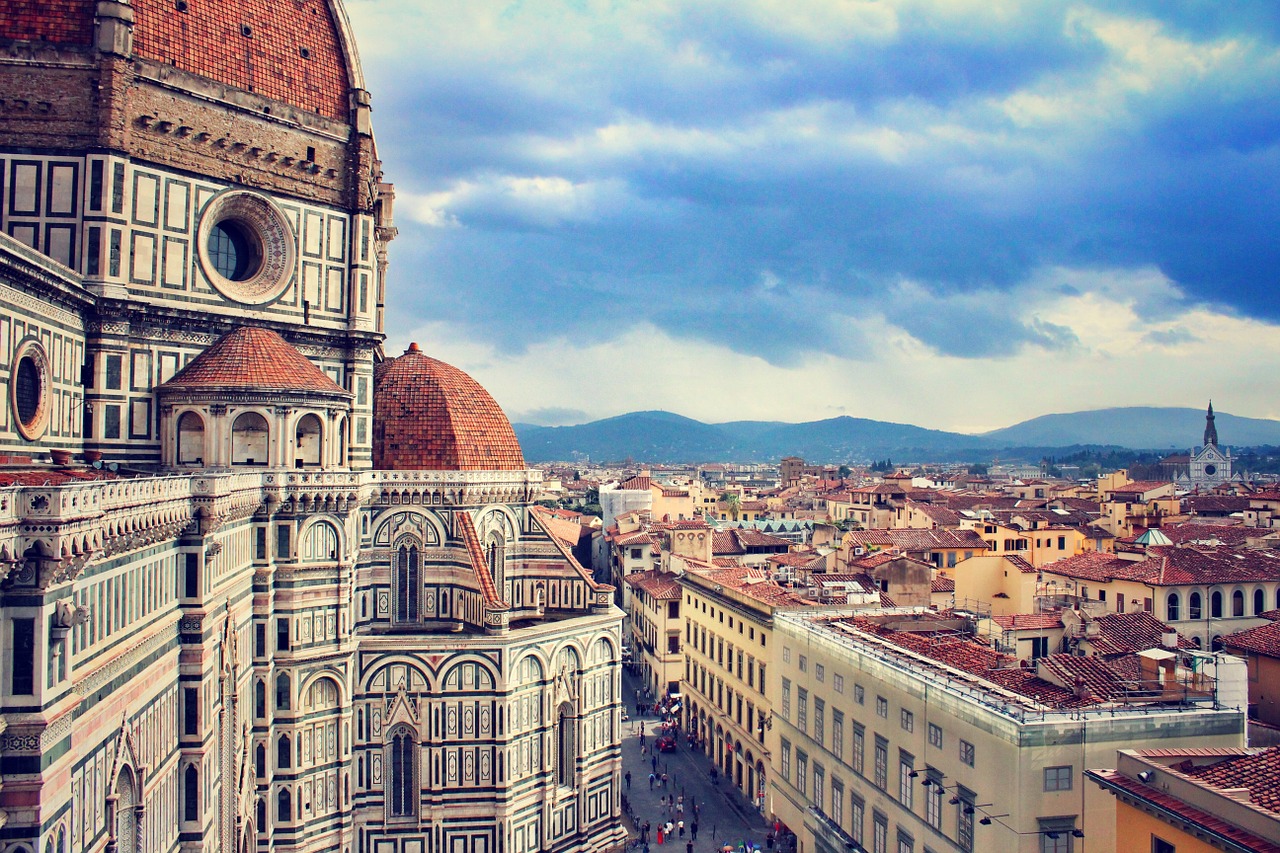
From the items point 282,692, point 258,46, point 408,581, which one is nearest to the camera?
point 282,692

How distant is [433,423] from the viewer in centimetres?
3791

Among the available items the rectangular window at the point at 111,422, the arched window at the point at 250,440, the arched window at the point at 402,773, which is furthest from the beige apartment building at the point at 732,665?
the rectangular window at the point at 111,422

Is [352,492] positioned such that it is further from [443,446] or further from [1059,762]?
[1059,762]

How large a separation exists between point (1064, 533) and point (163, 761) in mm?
62826

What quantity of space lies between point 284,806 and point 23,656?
60.3 feet

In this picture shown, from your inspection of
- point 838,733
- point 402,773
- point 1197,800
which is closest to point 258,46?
point 402,773

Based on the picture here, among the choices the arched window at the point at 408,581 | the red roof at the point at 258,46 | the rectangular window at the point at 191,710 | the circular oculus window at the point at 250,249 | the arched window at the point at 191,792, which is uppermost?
the red roof at the point at 258,46

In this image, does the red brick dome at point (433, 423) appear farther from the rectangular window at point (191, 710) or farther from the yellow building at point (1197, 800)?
the yellow building at point (1197, 800)

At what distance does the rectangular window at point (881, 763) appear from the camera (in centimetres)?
2922

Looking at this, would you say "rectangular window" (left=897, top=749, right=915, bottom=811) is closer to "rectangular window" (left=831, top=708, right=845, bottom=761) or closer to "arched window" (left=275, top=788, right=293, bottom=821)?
"rectangular window" (left=831, top=708, right=845, bottom=761)

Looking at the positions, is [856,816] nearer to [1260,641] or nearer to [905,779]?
[905,779]

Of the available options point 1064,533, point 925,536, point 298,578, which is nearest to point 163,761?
point 298,578

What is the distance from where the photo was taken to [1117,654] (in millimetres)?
34625

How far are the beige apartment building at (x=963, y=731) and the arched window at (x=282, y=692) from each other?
16.4 meters
